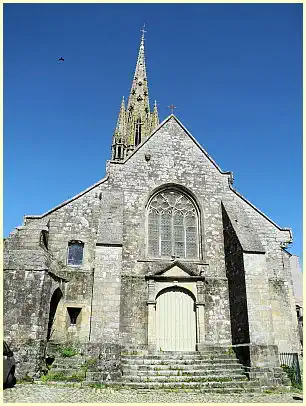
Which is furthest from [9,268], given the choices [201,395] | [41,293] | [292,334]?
[292,334]

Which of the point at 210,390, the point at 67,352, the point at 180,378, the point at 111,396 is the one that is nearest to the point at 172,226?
the point at 180,378

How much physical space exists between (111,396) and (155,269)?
5.45 m

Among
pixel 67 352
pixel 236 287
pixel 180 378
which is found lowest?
pixel 180 378

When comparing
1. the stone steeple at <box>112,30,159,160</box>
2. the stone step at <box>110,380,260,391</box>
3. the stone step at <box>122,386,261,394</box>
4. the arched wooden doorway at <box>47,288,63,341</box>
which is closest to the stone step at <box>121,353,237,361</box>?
the stone step at <box>110,380,260,391</box>

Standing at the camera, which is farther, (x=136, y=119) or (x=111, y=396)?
(x=136, y=119)

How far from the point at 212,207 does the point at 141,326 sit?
555cm

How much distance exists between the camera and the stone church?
10.5m

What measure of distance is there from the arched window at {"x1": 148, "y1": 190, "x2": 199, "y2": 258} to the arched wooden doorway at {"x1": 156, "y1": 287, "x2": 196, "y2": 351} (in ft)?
5.23

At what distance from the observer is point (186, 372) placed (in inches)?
399

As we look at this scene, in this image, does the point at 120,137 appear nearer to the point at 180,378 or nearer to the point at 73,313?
the point at 73,313

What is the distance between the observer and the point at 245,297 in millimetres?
11688

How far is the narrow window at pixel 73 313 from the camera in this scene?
1202 centimetres

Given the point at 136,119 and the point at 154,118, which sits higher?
the point at 154,118

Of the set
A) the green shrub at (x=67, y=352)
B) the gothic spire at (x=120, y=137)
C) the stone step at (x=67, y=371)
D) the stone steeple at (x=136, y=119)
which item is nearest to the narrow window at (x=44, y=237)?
the green shrub at (x=67, y=352)
